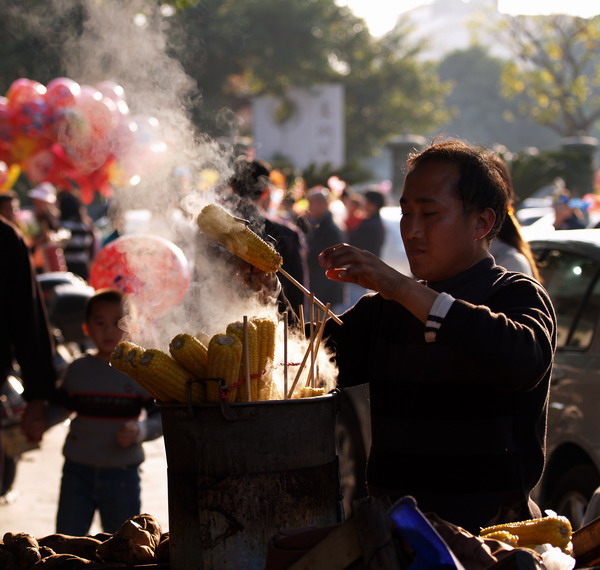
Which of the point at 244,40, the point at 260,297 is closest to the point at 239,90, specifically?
the point at 244,40

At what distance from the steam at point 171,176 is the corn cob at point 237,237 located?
18 centimetres

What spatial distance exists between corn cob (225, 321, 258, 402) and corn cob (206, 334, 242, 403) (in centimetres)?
5

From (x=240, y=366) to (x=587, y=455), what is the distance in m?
2.90

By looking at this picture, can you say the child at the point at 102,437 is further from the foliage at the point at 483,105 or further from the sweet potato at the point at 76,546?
the foliage at the point at 483,105

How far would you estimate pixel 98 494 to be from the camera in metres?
4.58

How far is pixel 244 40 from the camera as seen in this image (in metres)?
40.9

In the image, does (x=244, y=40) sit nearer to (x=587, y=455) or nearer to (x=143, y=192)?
(x=143, y=192)

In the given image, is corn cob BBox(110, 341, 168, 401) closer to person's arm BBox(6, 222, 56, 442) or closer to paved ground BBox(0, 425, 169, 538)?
person's arm BBox(6, 222, 56, 442)

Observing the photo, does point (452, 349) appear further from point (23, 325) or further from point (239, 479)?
point (23, 325)

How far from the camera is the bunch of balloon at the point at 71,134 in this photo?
36.7 ft

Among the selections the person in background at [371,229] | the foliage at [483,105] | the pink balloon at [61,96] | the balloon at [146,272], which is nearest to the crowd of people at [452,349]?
the balloon at [146,272]

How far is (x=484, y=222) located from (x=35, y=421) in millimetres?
2952

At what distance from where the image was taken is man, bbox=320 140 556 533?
2.53 metres

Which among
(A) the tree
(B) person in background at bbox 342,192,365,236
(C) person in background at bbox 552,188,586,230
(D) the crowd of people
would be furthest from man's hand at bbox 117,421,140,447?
(A) the tree
